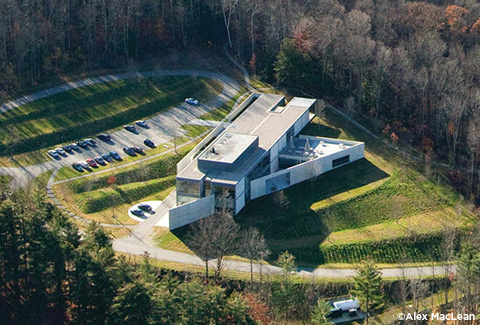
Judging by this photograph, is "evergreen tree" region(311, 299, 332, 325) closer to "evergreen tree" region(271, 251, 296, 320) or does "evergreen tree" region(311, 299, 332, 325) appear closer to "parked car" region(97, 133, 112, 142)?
"evergreen tree" region(271, 251, 296, 320)

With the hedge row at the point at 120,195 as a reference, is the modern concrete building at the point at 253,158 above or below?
above

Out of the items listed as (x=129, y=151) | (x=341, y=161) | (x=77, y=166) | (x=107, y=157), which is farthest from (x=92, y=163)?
(x=341, y=161)

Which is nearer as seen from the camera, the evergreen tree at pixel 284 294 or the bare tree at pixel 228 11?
the evergreen tree at pixel 284 294

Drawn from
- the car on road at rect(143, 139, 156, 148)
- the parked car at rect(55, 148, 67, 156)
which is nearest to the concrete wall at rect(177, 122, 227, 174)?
the car on road at rect(143, 139, 156, 148)

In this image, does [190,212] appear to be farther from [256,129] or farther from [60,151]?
[60,151]

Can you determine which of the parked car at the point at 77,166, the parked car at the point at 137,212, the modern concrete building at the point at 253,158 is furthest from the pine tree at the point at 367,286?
the parked car at the point at 77,166

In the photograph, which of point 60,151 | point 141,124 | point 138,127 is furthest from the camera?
point 141,124

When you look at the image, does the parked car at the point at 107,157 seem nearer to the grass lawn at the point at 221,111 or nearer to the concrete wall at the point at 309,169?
the grass lawn at the point at 221,111

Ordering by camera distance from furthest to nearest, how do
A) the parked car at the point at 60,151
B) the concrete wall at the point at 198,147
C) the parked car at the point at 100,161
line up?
the parked car at the point at 60,151 → the parked car at the point at 100,161 → the concrete wall at the point at 198,147
